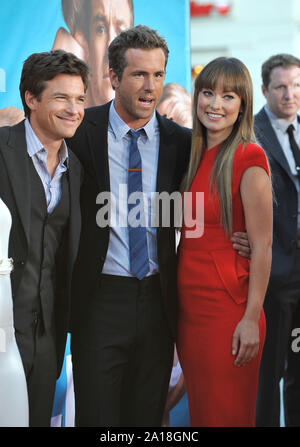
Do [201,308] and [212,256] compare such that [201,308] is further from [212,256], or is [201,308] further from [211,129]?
[211,129]

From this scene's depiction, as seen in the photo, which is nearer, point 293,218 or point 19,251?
point 19,251

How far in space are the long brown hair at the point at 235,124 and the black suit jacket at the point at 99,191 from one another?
0.39 feet

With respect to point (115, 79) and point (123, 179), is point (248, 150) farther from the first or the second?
point (115, 79)

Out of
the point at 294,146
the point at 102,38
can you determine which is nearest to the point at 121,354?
the point at 102,38

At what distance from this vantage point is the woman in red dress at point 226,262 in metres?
2.43

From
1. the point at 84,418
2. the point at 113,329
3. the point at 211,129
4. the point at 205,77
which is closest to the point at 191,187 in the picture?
the point at 211,129

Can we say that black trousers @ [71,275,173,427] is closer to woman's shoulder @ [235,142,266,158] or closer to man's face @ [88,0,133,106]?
woman's shoulder @ [235,142,266,158]

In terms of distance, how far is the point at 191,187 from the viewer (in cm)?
255

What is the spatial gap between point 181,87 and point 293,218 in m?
0.96

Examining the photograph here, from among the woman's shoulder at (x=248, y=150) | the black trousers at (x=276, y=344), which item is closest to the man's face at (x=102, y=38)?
the woman's shoulder at (x=248, y=150)

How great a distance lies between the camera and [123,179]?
2.50 m

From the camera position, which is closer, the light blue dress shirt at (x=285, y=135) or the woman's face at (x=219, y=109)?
the woman's face at (x=219, y=109)

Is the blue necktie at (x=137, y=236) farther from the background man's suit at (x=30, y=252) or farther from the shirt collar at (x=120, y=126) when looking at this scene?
the background man's suit at (x=30, y=252)

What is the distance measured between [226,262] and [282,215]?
3.37ft
